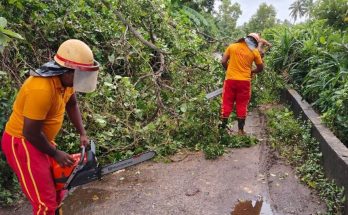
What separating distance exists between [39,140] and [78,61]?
620 millimetres

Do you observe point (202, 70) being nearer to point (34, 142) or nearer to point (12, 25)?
point (12, 25)

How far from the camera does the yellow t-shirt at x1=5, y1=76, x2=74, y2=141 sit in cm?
250

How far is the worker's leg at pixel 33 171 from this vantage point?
2736 millimetres

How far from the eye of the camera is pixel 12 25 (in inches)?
212

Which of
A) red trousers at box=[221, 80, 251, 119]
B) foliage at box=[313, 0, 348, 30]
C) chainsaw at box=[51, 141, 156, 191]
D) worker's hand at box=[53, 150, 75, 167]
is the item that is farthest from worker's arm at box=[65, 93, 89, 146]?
foliage at box=[313, 0, 348, 30]

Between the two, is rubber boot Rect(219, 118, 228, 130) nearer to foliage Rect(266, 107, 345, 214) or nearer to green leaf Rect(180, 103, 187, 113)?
green leaf Rect(180, 103, 187, 113)

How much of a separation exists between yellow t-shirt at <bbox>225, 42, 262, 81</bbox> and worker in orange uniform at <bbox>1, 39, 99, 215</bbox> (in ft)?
11.4

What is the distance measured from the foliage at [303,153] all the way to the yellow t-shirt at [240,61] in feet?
3.40

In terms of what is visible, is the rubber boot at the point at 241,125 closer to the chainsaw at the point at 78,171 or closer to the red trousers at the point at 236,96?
the red trousers at the point at 236,96

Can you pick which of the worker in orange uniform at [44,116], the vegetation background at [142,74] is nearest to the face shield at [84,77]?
the worker in orange uniform at [44,116]

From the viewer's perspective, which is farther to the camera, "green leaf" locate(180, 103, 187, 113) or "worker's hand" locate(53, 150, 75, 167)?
"green leaf" locate(180, 103, 187, 113)

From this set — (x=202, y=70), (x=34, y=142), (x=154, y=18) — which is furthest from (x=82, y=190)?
(x=154, y=18)

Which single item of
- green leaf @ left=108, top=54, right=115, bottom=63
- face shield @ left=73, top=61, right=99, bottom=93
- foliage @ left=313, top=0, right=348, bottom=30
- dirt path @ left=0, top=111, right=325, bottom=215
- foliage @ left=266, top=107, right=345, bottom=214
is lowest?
dirt path @ left=0, top=111, right=325, bottom=215

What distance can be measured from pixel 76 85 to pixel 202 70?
522cm
